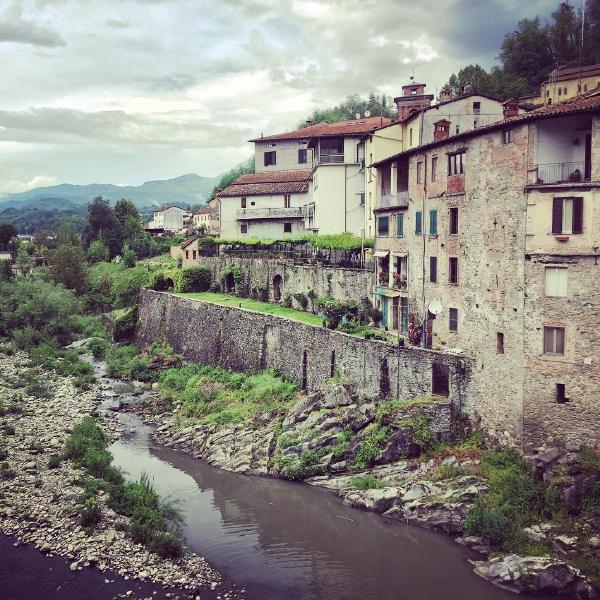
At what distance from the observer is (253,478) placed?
3181 cm

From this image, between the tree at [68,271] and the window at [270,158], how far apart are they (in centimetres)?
2932

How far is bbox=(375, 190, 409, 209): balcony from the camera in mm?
37250

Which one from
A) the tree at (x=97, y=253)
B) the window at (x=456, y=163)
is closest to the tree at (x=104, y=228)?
the tree at (x=97, y=253)

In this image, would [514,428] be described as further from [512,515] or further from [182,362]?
[182,362]

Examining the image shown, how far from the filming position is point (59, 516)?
86.4 ft

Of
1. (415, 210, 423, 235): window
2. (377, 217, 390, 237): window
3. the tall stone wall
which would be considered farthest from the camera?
the tall stone wall

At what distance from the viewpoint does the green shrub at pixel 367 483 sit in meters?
28.5

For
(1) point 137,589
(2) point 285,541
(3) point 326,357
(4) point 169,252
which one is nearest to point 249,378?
(3) point 326,357

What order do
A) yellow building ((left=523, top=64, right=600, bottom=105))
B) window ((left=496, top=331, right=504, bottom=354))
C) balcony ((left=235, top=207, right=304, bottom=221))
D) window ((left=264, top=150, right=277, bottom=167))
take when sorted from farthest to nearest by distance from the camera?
window ((left=264, top=150, right=277, bottom=167)) → balcony ((left=235, top=207, right=304, bottom=221)) → yellow building ((left=523, top=64, right=600, bottom=105)) → window ((left=496, top=331, right=504, bottom=354))

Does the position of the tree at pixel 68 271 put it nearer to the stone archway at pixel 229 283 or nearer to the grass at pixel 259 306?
the grass at pixel 259 306

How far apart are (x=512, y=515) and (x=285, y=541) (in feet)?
29.5

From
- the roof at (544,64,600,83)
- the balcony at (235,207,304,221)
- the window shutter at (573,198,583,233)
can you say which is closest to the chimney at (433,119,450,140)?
the window shutter at (573,198,583,233)

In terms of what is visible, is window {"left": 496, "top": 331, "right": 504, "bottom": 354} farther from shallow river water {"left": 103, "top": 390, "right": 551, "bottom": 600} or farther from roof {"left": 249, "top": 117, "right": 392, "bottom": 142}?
roof {"left": 249, "top": 117, "right": 392, "bottom": 142}

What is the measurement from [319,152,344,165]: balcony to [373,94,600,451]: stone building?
68.4 feet
